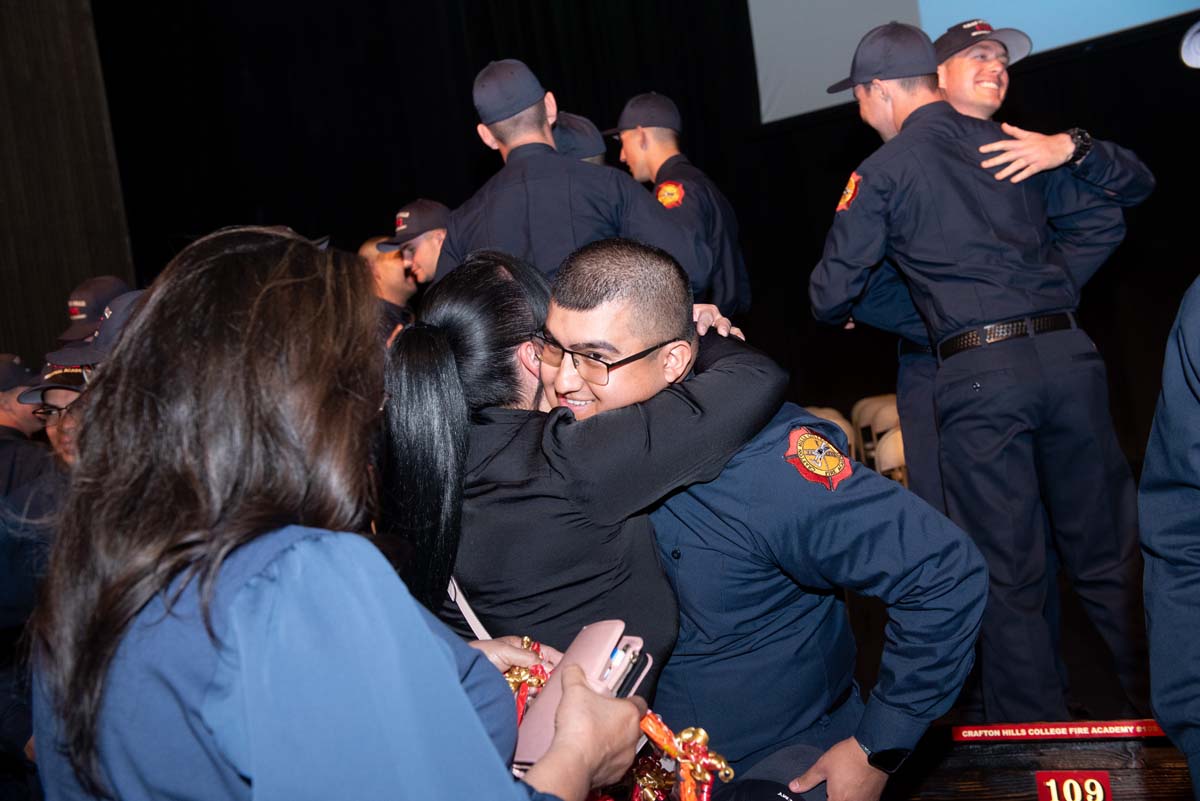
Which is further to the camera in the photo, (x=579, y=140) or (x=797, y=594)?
(x=579, y=140)

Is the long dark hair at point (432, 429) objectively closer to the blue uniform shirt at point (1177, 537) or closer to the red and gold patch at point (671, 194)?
the blue uniform shirt at point (1177, 537)

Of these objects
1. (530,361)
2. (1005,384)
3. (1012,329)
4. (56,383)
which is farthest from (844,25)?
(530,361)

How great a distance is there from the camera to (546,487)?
1.48 metres

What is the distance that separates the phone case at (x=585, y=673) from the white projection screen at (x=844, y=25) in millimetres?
4264

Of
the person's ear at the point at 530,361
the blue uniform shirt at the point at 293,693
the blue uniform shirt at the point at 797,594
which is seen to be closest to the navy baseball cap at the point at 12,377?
the person's ear at the point at 530,361

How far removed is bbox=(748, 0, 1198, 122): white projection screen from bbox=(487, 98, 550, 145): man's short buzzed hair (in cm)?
240

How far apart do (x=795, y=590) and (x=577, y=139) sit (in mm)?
2999

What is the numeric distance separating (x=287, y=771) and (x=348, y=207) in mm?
5761

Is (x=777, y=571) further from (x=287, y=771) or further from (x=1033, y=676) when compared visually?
(x=1033, y=676)

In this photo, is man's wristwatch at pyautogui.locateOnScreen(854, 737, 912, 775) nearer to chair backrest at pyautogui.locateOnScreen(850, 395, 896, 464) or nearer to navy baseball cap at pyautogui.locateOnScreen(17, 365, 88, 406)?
navy baseball cap at pyautogui.locateOnScreen(17, 365, 88, 406)

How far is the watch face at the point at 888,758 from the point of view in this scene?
1488mm

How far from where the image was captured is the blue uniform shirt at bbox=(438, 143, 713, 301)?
313 cm

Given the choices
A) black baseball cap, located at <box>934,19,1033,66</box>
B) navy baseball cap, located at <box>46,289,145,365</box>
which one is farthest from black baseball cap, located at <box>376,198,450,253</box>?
black baseball cap, located at <box>934,19,1033,66</box>

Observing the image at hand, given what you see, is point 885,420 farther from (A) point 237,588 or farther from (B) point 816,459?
(A) point 237,588
